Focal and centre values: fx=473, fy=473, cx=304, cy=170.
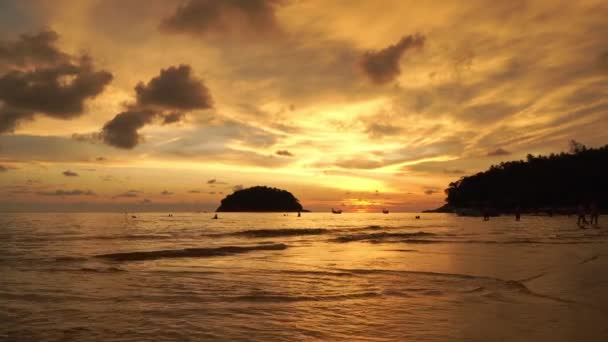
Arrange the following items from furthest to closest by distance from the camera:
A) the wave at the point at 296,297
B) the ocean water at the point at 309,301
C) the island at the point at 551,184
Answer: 1. the island at the point at 551,184
2. the wave at the point at 296,297
3. the ocean water at the point at 309,301

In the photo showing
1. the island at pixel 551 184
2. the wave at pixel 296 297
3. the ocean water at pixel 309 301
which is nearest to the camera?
the ocean water at pixel 309 301

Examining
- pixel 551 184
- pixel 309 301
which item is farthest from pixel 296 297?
pixel 551 184

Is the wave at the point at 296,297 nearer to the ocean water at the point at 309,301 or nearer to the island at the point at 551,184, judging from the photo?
the ocean water at the point at 309,301

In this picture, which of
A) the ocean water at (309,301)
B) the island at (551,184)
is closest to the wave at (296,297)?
the ocean water at (309,301)

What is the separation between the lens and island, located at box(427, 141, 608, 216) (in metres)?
158

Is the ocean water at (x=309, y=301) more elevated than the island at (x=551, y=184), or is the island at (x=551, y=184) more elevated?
the island at (x=551, y=184)

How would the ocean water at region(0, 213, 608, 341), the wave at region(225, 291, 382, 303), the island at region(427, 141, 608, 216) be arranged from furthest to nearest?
the island at region(427, 141, 608, 216) < the wave at region(225, 291, 382, 303) < the ocean water at region(0, 213, 608, 341)

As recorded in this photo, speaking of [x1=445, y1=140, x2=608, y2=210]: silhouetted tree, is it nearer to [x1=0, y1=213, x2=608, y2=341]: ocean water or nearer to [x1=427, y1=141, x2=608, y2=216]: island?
[x1=427, y1=141, x2=608, y2=216]: island

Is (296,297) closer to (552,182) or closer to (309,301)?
(309,301)

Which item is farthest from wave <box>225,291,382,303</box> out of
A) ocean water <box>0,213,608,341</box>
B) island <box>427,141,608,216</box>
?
island <box>427,141,608,216</box>

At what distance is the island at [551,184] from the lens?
158 meters

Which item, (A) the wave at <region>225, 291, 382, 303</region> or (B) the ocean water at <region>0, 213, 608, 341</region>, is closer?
(B) the ocean water at <region>0, 213, 608, 341</region>

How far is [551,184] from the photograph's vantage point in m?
170

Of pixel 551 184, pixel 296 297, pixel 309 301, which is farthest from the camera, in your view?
pixel 551 184
